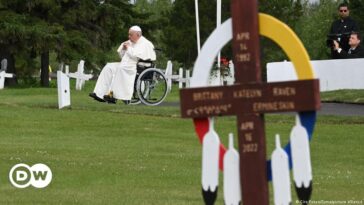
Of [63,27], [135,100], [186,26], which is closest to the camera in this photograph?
[135,100]

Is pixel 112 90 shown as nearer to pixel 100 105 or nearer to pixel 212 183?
pixel 100 105

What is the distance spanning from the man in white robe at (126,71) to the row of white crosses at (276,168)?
13771 mm

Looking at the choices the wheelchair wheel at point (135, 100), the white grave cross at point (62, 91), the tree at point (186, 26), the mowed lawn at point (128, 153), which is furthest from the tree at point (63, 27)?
the mowed lawn at point (128, 153)

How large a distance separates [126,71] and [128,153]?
26.7 feet

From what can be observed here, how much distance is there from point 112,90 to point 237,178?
14.4m

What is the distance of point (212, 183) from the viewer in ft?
21.0

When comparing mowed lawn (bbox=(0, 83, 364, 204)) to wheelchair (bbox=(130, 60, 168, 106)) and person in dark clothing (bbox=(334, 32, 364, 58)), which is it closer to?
wheelchair (bbox=(130, 60, 168, 106))

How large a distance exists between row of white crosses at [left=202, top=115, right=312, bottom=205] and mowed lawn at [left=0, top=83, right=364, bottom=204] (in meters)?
2.49

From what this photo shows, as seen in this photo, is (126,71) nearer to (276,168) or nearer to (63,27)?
(276,168)

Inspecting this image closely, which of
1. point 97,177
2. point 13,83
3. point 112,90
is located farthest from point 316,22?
point 97,177

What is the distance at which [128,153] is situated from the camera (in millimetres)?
12344

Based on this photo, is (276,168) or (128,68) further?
(128,68)

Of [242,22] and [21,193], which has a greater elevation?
[242,22]

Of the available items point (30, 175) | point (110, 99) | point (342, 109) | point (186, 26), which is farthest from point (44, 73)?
point (30, 175)
